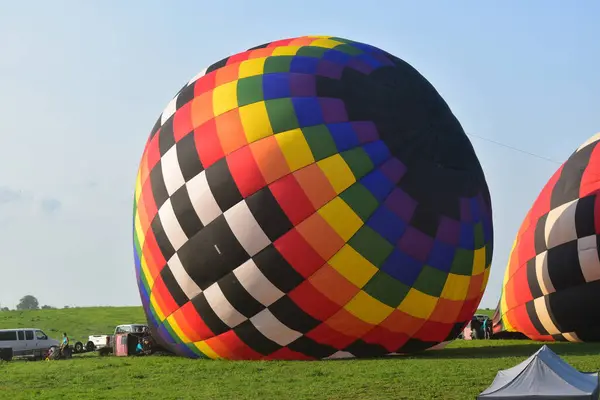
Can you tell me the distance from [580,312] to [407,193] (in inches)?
307

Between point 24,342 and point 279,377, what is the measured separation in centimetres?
1700

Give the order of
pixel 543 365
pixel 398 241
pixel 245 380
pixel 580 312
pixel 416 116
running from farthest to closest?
pixel 580 312 → pixel 416 116 → pixel 398 241 → pixel 245 380 → pixel 543 365

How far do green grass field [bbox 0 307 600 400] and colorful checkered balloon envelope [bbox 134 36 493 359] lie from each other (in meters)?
0.88

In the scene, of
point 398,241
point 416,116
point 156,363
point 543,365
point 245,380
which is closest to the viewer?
point 543,365

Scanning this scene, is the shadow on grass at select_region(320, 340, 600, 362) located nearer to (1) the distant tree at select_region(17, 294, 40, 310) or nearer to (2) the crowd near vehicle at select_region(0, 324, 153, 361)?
(2) the crowd near vehicle at select_region(0, 324, 153, 361)

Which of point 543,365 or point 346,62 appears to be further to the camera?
point 346,62

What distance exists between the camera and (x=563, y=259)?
2255 cm

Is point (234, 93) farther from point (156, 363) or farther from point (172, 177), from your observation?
point (156, 363)

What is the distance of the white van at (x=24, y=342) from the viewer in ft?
95.3

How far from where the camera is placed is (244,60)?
19203 millimetres

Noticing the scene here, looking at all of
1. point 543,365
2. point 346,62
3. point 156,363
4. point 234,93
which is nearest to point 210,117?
point 234,93

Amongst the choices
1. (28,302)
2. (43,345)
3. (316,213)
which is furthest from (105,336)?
(28,302)

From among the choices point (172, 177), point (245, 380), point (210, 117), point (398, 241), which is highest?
point (210, 117)

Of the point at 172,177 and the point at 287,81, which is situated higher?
the point at 287,81
